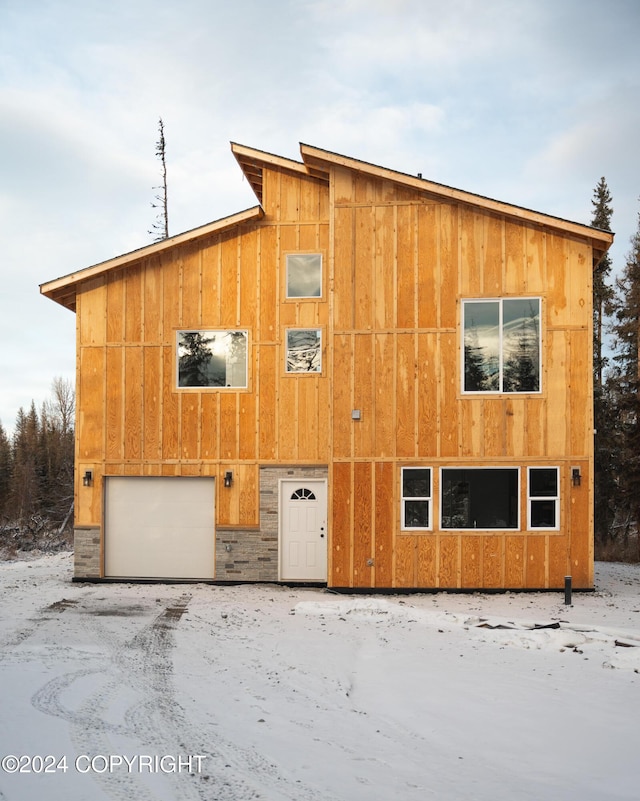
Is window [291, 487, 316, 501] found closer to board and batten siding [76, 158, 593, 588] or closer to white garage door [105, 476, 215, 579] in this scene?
board and batten siding [76, 158, 593, 588]

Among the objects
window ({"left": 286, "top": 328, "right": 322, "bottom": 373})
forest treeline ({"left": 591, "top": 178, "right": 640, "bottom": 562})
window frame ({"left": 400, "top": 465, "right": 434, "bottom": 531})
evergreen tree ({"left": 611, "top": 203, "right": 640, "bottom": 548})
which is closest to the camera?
window frame ({"left": 400, "top": 465, "right": 434, "bottom": 531})

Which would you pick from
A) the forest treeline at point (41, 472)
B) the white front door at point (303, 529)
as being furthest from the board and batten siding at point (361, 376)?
the forest treeline at point (41, 472)

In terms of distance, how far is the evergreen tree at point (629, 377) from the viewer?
22359 mm

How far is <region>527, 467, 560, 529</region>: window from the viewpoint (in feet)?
43.5

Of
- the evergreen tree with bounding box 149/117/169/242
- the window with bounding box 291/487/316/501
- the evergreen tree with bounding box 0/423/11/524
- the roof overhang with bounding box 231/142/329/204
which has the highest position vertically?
the evergreen tree with bounding box 149/117/169/242

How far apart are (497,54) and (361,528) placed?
45.4ft

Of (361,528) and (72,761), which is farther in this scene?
(361,528)

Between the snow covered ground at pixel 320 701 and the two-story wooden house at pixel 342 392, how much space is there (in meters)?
1.97

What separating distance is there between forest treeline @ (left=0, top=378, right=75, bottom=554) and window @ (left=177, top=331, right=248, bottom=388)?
47.5 feet

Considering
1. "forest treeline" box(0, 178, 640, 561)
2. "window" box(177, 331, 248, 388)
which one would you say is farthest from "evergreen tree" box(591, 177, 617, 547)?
"window" box(177, 331, 248, 388)

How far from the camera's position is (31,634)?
960cm

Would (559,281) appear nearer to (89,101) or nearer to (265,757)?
(265,757)

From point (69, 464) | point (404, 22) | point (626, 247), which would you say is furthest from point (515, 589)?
point (69, 464)

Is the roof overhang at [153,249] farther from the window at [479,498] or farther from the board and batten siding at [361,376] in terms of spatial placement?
the window at [479,498]
